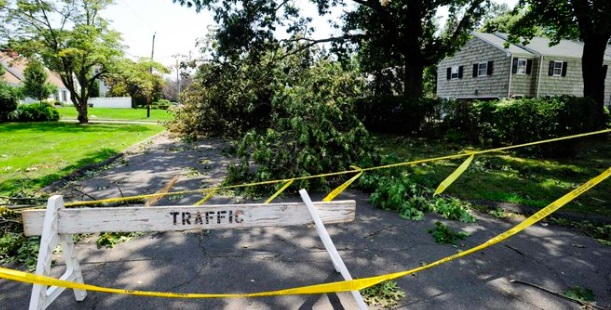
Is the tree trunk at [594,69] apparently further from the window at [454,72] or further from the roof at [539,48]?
the window at [454,72]

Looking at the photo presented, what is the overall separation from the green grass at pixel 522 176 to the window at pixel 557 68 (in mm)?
20289

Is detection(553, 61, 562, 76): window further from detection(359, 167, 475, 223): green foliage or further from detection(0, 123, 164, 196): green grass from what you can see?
detection(0, 123, 164, 196): green grass

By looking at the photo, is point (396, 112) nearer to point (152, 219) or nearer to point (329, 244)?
point (329, 244)

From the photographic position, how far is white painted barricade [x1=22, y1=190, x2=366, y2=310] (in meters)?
2.60

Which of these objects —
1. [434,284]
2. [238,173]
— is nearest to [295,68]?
[238,173]

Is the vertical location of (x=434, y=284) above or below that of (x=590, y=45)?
below

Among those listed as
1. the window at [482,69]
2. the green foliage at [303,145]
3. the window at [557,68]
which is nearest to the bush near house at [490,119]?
the green foliage at [303,145]

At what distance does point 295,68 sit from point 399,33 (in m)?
4.87

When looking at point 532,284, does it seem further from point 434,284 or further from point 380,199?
point 380,199

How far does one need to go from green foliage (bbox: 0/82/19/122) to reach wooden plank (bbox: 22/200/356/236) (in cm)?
2384

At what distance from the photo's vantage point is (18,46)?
18672mm

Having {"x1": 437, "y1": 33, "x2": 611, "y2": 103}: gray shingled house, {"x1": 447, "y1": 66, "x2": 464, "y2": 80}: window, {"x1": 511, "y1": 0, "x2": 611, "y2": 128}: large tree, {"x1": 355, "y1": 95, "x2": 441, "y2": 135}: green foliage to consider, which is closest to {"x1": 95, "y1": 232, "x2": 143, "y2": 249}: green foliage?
{"x1": 355, "y1": 95, "x2": 441, "y2": 135}: green foliage

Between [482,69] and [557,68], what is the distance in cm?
580

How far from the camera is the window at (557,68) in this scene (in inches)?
1124
